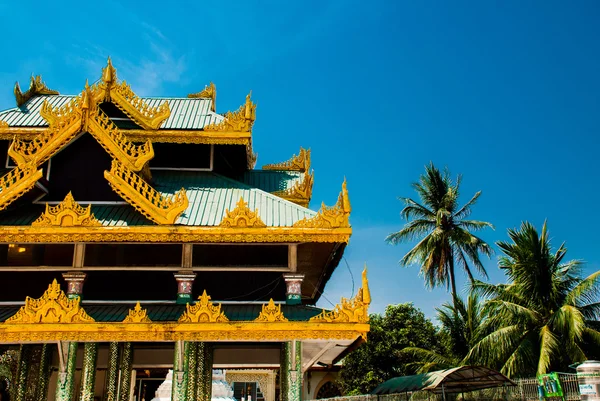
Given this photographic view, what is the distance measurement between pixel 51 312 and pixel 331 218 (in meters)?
6.39

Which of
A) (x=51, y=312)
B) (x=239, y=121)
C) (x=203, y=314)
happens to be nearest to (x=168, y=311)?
(x=203, y=314)

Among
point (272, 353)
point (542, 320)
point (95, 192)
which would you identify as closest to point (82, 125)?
point (95, 192)

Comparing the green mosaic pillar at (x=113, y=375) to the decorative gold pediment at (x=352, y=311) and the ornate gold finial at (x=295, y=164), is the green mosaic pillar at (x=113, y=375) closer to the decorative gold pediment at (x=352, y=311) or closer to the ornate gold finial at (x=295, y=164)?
the decorative gold pediment at (x=352, y=311)

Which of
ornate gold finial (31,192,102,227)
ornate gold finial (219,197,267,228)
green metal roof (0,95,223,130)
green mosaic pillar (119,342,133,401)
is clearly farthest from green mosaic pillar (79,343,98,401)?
green metal roof (0,95,223,130)

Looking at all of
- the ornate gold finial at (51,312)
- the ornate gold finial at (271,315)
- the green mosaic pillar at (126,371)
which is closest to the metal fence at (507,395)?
the green mosaic pillar at (126,371)

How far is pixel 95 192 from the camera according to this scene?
576 inches

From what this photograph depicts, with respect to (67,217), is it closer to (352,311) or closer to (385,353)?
(352,311)

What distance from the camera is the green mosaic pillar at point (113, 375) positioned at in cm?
1355

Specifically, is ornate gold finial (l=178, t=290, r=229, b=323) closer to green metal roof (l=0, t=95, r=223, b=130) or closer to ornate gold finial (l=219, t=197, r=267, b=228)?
ornate gold finial (l=219, t=197, r=267, b=228)

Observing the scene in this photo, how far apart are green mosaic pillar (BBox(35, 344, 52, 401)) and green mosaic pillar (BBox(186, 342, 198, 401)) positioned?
382 cm

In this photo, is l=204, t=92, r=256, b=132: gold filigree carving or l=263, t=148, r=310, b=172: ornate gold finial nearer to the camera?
l=204, t=92, r=256, b=132: gold filigree carving

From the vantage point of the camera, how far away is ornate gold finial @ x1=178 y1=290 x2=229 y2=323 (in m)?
12.4

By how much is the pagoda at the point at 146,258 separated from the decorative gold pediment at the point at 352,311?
0.10 ft

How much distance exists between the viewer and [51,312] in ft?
40.4
